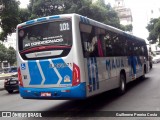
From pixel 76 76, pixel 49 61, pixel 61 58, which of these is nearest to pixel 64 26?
pixel 61 58

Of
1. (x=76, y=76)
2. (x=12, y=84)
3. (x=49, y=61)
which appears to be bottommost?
(x=12, y=84)

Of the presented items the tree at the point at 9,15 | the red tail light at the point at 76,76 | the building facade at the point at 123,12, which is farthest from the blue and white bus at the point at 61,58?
the building facade at the point at 123,12

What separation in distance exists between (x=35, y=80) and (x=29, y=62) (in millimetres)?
616

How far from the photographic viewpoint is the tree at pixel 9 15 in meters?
21.6

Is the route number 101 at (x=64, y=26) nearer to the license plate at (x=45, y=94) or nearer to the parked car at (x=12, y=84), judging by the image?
the license plate at (x=45, y=94)

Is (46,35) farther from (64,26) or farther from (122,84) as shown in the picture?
(122,84)

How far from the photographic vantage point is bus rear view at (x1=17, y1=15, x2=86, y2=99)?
7.86m

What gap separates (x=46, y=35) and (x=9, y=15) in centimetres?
1468

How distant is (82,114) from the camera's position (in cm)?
820

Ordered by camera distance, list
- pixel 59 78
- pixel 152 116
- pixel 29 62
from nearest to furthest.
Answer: pixel 152 116
pixel 59 78
pixel 29 62

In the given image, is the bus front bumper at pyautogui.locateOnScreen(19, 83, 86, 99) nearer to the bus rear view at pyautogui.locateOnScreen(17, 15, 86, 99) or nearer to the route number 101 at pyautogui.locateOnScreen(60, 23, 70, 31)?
the bus rear view at pyautogui.locateOnScreen(17, 15, 86, 99)

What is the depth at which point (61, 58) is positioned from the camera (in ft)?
26.2

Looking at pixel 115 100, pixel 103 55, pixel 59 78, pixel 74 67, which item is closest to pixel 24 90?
pixel 59 78

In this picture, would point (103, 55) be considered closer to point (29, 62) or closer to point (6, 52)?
point (29, 62)
